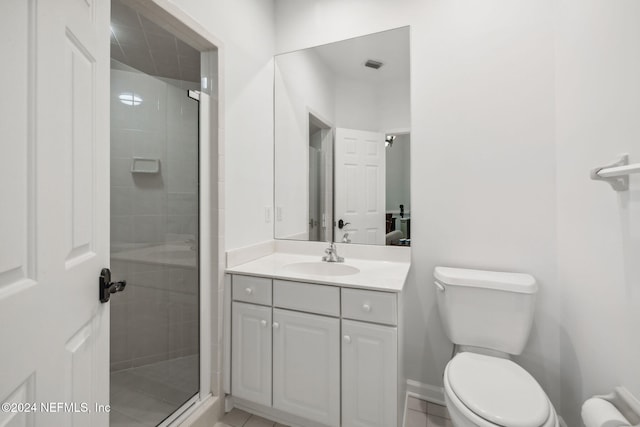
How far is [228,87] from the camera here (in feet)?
5.39

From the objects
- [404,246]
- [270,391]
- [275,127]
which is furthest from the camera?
[275,127]

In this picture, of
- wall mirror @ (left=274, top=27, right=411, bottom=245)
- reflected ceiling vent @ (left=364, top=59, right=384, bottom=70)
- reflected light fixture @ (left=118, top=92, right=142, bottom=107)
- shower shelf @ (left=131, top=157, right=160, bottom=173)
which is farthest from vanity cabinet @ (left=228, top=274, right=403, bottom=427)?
reflected ceiling vent @ (left=364, top=59, right=384, bottom=70)

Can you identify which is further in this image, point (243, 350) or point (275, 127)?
point (275, 127)

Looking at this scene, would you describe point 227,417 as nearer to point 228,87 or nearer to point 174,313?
point 174,313

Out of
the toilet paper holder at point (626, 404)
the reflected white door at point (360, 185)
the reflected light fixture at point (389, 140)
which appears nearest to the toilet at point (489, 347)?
the toilet paper holder at point (626, 404)

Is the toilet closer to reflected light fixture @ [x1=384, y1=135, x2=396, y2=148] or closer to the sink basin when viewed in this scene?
the sink basin

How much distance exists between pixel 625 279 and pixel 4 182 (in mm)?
1750

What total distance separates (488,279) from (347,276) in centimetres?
70

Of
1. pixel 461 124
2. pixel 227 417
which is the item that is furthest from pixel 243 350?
pixel 461 124

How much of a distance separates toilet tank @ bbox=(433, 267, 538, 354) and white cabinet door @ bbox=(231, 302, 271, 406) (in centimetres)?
97

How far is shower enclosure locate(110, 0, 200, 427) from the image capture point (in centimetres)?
171

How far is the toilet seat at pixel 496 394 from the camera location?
0.96 meters

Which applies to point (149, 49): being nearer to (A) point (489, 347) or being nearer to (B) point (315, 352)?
(B) point (315, 352)

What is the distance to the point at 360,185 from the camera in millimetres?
1946
